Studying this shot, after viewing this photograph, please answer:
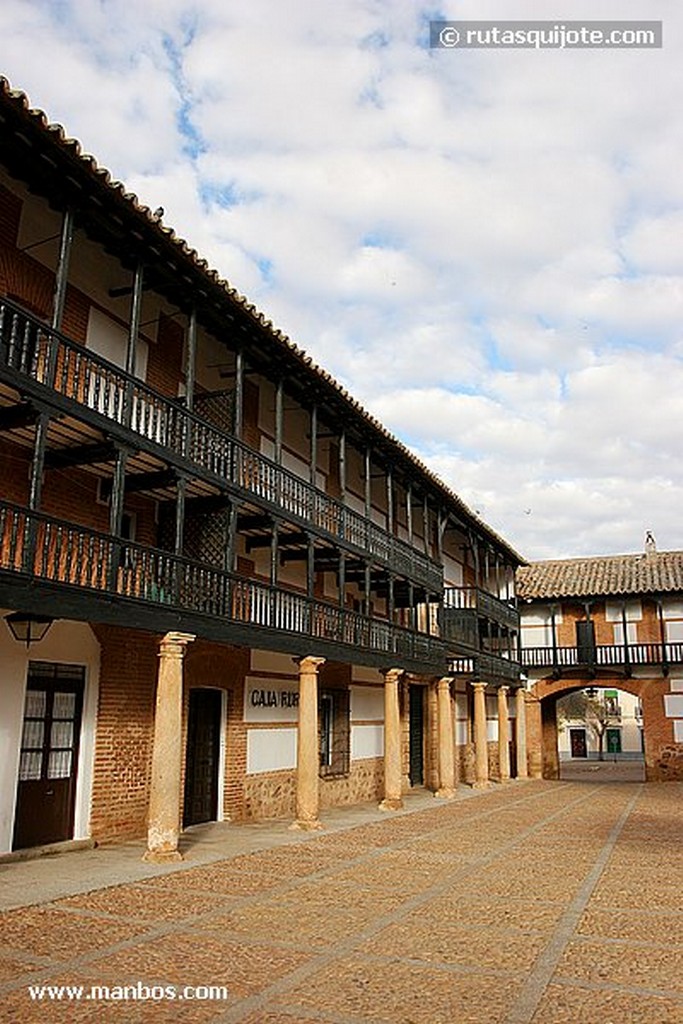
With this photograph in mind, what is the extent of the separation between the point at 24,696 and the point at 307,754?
15.9 ft

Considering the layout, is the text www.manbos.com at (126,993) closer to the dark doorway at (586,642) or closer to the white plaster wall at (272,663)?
the white plaster wall at (272,663)

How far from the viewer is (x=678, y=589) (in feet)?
94.7

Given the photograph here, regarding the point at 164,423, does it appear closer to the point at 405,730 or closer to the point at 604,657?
the point at 405,730

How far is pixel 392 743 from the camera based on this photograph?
673 inches

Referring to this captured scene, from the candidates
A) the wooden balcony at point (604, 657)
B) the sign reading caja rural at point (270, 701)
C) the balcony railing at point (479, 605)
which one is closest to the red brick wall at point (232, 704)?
the sign reading caja rural at point (270, 701)

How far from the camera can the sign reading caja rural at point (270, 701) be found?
49.8 feet

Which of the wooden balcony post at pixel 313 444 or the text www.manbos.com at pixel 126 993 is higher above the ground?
the wooden balcony post at pixel 313 444

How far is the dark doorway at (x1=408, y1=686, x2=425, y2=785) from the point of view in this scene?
23.4 meters

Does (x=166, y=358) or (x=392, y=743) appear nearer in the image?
(x=166, y=358)

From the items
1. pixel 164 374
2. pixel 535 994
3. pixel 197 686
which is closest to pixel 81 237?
pixel 164 374

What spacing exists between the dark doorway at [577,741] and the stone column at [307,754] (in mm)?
46574

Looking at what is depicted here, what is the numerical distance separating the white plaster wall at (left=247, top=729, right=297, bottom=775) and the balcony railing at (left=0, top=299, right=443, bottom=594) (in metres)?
3.77

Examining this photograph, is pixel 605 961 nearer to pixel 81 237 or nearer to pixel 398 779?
pixel 81 237

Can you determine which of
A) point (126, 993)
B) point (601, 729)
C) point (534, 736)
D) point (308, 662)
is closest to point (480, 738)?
point (534, 736)
